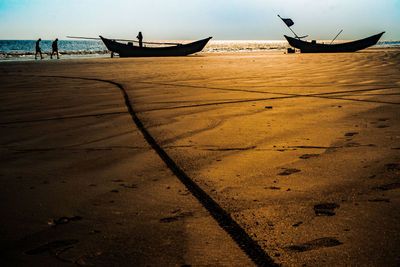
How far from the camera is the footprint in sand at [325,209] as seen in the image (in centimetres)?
131

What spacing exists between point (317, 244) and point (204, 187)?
0.61 meters

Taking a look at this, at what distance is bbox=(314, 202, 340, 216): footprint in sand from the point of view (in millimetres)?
1307

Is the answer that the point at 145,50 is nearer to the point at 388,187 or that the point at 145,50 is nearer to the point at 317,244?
the point at 388,187

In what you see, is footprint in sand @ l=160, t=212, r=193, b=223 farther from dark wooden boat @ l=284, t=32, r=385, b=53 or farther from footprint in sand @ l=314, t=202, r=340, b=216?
dark wooden boat @ l=284, t=32, r=385, b=53

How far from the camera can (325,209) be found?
134 centimetres

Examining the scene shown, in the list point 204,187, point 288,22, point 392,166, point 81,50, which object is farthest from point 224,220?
point 81,50

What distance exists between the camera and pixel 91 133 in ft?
8.52

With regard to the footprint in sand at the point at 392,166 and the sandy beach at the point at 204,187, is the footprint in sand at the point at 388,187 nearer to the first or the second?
the sandy beach at the point at 204,187

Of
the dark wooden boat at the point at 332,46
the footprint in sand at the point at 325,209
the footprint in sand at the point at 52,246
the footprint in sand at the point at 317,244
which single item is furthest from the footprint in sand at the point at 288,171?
the dark wooden boat at the point at 332,46

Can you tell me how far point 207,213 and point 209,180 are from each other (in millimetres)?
357

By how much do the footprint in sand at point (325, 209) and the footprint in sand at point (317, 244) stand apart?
0.18 meters

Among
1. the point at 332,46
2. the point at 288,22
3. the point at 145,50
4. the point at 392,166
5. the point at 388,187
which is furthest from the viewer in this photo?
the point at 288,22

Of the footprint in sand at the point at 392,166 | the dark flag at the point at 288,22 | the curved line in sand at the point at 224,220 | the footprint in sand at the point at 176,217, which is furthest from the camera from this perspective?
the dark flag at the point at 288,22

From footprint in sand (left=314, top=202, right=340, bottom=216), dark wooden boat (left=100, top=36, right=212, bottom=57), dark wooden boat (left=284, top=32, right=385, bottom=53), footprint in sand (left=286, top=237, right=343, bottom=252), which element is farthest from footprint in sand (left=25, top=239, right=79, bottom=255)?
dark wooden boat (left=284, top=32, right=385, bottom=53)
